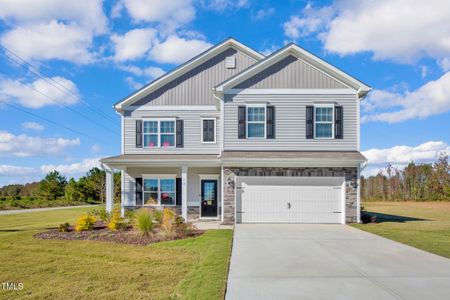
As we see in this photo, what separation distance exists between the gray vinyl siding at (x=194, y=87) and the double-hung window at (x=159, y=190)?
4.08 meters

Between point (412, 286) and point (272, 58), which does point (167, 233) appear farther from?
point (272, 58)

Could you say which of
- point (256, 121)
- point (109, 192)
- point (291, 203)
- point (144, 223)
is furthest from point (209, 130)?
point (144, 223)

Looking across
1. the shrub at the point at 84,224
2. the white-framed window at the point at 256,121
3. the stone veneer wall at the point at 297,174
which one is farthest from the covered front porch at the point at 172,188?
the shrub at the point at 84,224

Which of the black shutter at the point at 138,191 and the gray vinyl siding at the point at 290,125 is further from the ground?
the gray vinyl siding at the point at 290,125

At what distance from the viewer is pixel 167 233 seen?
1111cm

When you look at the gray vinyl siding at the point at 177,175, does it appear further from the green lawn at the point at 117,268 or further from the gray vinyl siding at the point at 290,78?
the green lawn at the point at 117,268

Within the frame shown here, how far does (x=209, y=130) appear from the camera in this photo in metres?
16.6

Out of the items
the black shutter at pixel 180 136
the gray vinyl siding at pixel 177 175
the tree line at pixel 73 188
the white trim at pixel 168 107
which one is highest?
the white trim at pixel 168 107

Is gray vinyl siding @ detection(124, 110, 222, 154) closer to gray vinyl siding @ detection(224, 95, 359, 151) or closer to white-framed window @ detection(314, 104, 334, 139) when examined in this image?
gray vinyl siding @ detection(224, 95, 359, 151)

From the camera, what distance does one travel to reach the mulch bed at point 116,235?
35.3 ft

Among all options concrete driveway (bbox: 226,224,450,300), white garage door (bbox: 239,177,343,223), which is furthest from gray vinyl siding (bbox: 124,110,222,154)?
concrete driveway (bbox: 226,224,450,300)

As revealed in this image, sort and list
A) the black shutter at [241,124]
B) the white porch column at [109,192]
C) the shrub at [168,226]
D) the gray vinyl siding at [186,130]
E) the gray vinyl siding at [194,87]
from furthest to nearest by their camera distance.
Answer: the gray vinyl siding at [194,87], the gray vinyl siding at [186,130], the white porch column at [109,192], the black shutter at [241,124], the shrub at [168,226]

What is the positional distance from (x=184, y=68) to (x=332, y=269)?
13.0 meters

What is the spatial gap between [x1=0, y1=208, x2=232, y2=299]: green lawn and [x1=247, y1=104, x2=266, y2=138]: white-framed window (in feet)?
18.0
